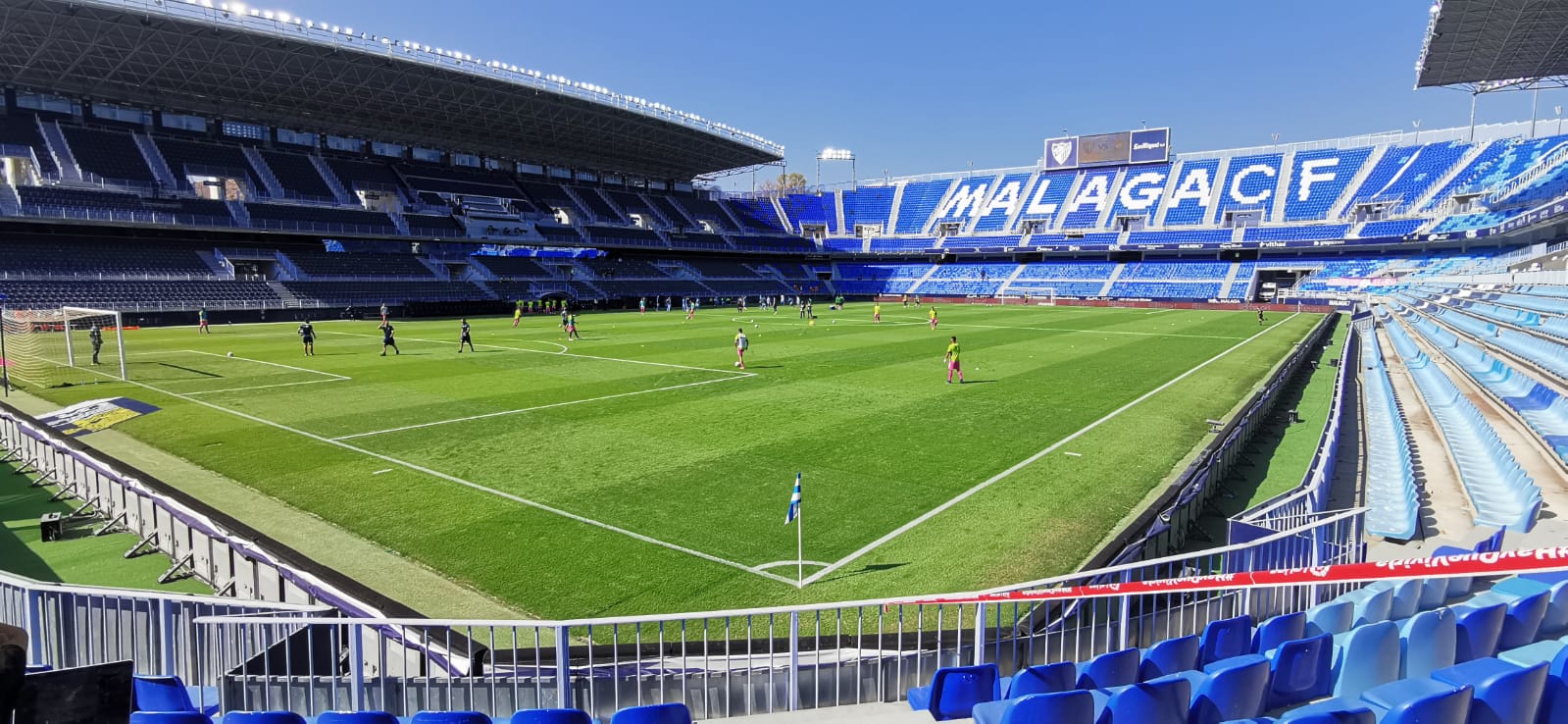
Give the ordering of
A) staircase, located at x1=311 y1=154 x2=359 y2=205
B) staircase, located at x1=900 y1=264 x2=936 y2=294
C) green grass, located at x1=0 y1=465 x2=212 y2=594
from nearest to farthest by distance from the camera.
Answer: green grass, located at x1=0 y1=465 x2=212 y2=594 → staircase, located at x1=311 y1=154 x2=359 y2=205 → staircase, located at x1=900 y1=264 x2=936 y2=294

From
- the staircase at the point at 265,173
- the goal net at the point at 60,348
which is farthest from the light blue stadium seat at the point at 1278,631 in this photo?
the staircase at the point at 265,173

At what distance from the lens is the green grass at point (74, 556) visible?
8.39m

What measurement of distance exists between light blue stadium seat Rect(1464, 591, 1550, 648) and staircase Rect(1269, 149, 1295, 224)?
76.6 meters

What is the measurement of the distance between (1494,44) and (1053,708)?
2099 inches

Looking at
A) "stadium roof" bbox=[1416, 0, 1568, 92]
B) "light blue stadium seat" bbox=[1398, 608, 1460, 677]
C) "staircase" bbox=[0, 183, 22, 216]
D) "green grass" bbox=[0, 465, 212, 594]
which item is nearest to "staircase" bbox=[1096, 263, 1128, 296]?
"stadium roof" bbox=[1416, 0, 1568, 92]

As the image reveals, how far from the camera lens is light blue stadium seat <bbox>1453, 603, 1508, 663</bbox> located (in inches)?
188

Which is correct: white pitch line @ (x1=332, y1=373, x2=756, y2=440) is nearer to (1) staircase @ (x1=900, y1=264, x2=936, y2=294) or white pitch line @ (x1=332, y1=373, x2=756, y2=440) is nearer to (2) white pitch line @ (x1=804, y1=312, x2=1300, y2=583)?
(2) white pitch line @ (x1=804, y1=312, x2=1300, y2=583)

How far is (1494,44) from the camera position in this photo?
39250 mm

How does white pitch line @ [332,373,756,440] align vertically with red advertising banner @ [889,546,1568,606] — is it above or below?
below

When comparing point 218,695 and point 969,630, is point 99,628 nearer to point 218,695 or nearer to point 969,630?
point 218,695

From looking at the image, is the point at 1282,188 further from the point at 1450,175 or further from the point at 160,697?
the point at 160,697

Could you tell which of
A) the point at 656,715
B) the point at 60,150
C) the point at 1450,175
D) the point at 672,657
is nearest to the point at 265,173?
the point at 60,150

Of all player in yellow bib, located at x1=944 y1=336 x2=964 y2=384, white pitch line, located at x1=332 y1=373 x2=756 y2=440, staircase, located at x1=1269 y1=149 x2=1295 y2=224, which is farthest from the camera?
staircase, located at x1=1269 y1=149 x2=1295 y2=224

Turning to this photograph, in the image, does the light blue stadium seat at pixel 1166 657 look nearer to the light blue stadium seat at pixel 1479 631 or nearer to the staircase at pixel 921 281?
the light blue stadium seat at pixel 1479 631
